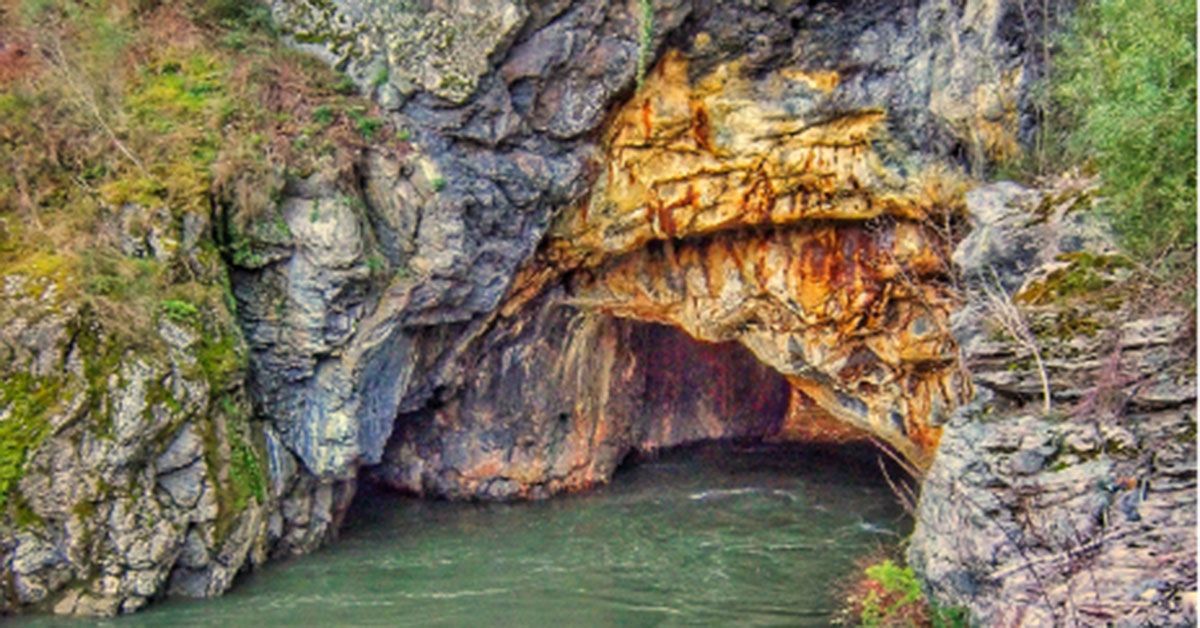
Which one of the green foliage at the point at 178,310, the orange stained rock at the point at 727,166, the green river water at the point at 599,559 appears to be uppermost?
the orange stained rock at the point at 727,166

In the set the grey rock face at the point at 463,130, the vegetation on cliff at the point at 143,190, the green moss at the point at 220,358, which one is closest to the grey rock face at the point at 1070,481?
the grey rock face at the point at 463,130

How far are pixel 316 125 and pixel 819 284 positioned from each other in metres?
6.72

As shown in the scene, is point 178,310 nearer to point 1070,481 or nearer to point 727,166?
point 727,166

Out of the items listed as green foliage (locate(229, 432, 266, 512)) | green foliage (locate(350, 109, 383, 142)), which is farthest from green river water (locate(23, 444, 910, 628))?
green foliage (locate(350, 109, 383, 142))

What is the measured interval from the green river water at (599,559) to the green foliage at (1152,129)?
16.8ft

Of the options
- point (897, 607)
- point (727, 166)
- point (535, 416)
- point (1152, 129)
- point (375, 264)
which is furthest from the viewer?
point (535, 416)

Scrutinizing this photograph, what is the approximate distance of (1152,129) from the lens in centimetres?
725

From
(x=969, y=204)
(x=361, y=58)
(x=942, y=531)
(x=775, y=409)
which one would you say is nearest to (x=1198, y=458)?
(x=942, y=531)

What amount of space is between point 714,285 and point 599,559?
13.7 ft

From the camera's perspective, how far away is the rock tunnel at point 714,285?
1311cm

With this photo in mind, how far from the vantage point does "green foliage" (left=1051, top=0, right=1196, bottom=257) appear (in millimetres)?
7223

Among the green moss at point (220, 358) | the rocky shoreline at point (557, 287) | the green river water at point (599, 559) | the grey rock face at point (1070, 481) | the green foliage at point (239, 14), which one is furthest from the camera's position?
the green foliage at point (239, 14)

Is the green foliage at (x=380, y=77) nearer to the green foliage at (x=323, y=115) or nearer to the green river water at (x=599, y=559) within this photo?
the green foliage at (x=323, y=115)

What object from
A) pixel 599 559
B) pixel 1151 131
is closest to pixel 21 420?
pixel 599 559
